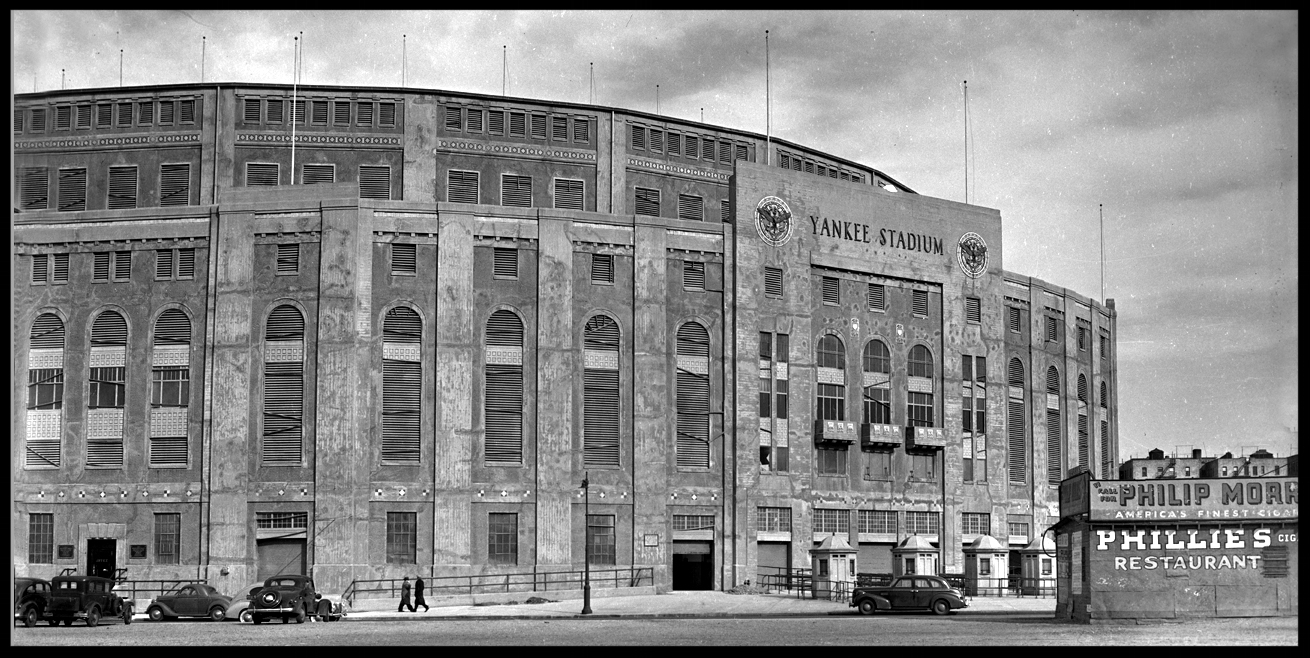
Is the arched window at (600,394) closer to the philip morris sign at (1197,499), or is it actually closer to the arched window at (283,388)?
the arched window at (283,388)

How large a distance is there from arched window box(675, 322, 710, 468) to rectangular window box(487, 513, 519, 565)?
830 centimetres

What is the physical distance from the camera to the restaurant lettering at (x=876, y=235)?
75062 mm

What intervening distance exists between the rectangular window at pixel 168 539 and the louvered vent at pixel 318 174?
56.8 ft

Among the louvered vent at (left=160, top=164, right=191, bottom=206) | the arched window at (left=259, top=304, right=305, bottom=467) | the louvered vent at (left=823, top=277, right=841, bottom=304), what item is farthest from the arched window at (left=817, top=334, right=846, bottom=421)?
the louvered vent at (left=160, top=164, right=191, bottom=206)

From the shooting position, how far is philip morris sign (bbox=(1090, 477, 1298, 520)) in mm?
42312

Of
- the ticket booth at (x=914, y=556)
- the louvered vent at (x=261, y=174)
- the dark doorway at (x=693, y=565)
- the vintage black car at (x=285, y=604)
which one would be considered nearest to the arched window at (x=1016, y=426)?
the ticket booth at (x=914, y=556)

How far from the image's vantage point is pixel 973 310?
8000cm

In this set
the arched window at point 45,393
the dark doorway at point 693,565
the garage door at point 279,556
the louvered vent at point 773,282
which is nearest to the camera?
the garage door at point 279,556

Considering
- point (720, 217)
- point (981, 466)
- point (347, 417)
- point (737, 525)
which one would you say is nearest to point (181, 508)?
point (347, 417)

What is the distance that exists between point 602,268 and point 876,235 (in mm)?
14685

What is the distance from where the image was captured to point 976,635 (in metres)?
38.8

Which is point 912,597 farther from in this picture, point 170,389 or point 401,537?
point 170,389

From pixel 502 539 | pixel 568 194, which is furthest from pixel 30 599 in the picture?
pixel 568 194

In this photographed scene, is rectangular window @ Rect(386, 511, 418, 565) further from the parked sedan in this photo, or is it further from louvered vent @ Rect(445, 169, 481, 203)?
louvered vent @ Rect(445, 169, 481, 203)
